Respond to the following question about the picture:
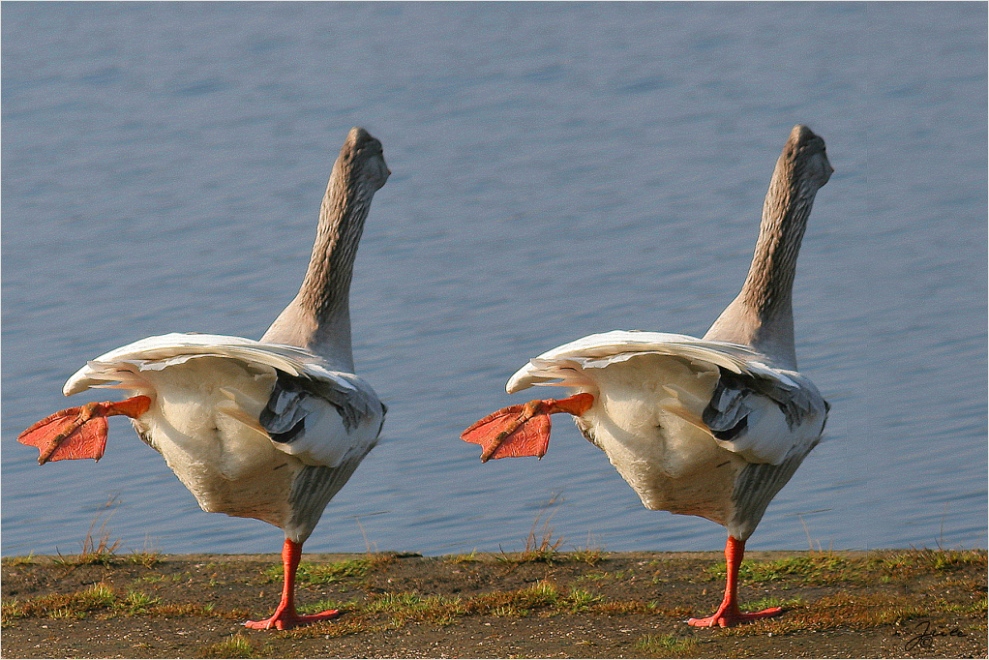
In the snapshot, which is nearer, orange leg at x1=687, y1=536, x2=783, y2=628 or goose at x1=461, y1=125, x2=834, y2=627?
goose at x1=461, y1=125, x2=834, y2=627

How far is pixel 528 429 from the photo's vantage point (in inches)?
233

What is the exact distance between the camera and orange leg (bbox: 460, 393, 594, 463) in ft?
19.2

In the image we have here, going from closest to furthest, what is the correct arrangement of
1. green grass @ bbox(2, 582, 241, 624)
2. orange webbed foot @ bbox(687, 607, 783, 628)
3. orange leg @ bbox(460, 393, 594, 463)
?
orange leg @ bbox(460, 393, 594, 463)
orange webbed foot @ bbox(687, 607, 783, 628)
green grass @ bbox(2, 582, 241, 624)

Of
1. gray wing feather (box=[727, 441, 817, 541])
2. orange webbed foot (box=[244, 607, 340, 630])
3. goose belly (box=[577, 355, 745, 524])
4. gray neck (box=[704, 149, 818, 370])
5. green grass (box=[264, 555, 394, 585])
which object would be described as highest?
gray neck (box=[704, 149, 818, 370])

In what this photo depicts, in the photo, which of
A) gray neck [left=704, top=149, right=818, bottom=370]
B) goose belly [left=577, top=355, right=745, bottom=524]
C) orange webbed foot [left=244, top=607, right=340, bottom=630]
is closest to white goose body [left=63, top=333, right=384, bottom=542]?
orange webbed foot [left=244, top=607, right=340, bottom=630]

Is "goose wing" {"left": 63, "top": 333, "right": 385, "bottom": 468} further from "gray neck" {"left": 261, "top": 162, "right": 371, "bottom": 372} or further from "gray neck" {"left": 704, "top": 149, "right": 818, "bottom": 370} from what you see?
"gray neck" {"left": 704, "top": 149, "right": 818, "bottom": 370}

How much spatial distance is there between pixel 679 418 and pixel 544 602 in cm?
130

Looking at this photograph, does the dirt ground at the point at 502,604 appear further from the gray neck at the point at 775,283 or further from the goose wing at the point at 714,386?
the gray neck at the point at 775,283

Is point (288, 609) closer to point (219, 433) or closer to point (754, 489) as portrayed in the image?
point (219, 433)

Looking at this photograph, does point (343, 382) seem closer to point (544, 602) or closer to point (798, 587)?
point (544, 602)

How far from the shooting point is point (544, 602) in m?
6.56

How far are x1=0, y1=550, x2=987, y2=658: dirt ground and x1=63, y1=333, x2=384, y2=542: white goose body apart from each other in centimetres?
58

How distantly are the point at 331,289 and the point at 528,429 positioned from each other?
140 cm

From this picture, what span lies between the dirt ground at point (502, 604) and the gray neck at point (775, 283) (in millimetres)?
1003
